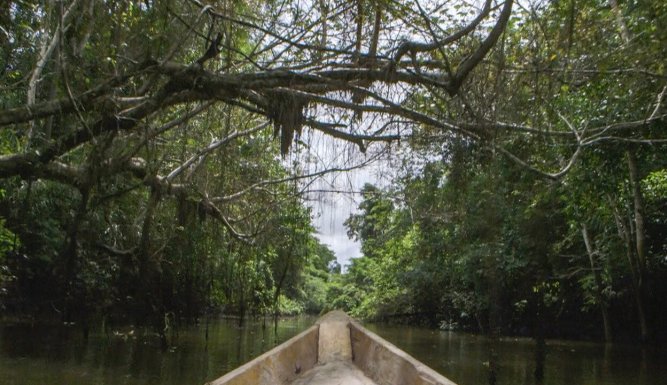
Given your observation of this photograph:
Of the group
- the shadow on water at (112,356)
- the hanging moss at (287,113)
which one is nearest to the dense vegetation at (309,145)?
the hanging moss at (287,113)

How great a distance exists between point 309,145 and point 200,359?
5.28m

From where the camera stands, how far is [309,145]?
5918mm

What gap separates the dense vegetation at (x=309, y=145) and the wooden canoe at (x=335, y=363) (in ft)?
5.61

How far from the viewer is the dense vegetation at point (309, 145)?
5.55m

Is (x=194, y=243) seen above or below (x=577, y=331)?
above

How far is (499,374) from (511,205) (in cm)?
555

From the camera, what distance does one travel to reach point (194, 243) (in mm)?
11523

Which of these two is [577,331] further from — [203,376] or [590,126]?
[203,376]

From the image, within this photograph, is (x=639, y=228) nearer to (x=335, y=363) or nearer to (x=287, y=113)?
(x=287, y=113)

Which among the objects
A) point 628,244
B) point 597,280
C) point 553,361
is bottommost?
point 553,361

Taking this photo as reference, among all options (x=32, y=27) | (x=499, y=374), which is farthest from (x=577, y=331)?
(x=32, y=27)

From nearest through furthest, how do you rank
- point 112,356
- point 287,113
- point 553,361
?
1. point 287,113
2. point 112,356
3. point 553,361

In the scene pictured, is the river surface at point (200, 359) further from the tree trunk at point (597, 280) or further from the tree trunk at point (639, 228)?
the tree trunk at point (639, 228)

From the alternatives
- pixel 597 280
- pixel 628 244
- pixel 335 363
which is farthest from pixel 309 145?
pixel 597 280
